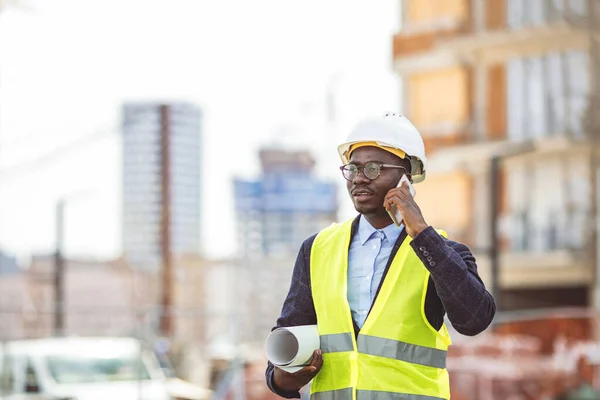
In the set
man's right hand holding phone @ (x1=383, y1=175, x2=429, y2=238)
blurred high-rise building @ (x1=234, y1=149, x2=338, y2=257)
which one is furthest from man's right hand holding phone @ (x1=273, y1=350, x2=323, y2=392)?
blurred high-rise building @ (x1=234, y1=149, x2=338, y2=257)

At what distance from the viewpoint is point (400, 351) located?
12.8 feet

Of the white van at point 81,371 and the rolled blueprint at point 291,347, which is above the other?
the rolled blueprint at point 291,347

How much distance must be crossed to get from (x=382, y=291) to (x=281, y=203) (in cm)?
16409

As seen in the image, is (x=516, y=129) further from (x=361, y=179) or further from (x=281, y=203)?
(x=281, y=203)

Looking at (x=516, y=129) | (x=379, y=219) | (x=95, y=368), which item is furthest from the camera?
(x=516, y=129)

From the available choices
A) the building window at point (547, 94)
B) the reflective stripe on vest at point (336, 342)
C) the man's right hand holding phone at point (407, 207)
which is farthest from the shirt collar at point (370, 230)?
the building window at point (547, 94)

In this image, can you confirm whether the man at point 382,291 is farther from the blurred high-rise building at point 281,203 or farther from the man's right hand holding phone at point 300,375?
the blurred high-rise building at point 281,203

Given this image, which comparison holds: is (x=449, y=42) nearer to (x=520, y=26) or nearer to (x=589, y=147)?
(x=520, y=26)

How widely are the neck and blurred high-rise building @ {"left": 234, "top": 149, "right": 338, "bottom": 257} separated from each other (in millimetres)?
141709

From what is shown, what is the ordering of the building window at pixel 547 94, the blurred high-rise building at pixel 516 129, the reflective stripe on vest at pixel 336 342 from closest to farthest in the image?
1. the reflective stripe on vest at pixel 336 342
2. the blurred high-rise building at pixel 516 129
3. the building window at pixel 547 94

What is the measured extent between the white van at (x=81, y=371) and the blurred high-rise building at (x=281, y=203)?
131420mm

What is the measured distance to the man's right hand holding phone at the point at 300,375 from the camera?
157 inches

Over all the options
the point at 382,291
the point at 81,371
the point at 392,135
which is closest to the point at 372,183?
the point at 392,135

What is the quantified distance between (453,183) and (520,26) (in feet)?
18.0
